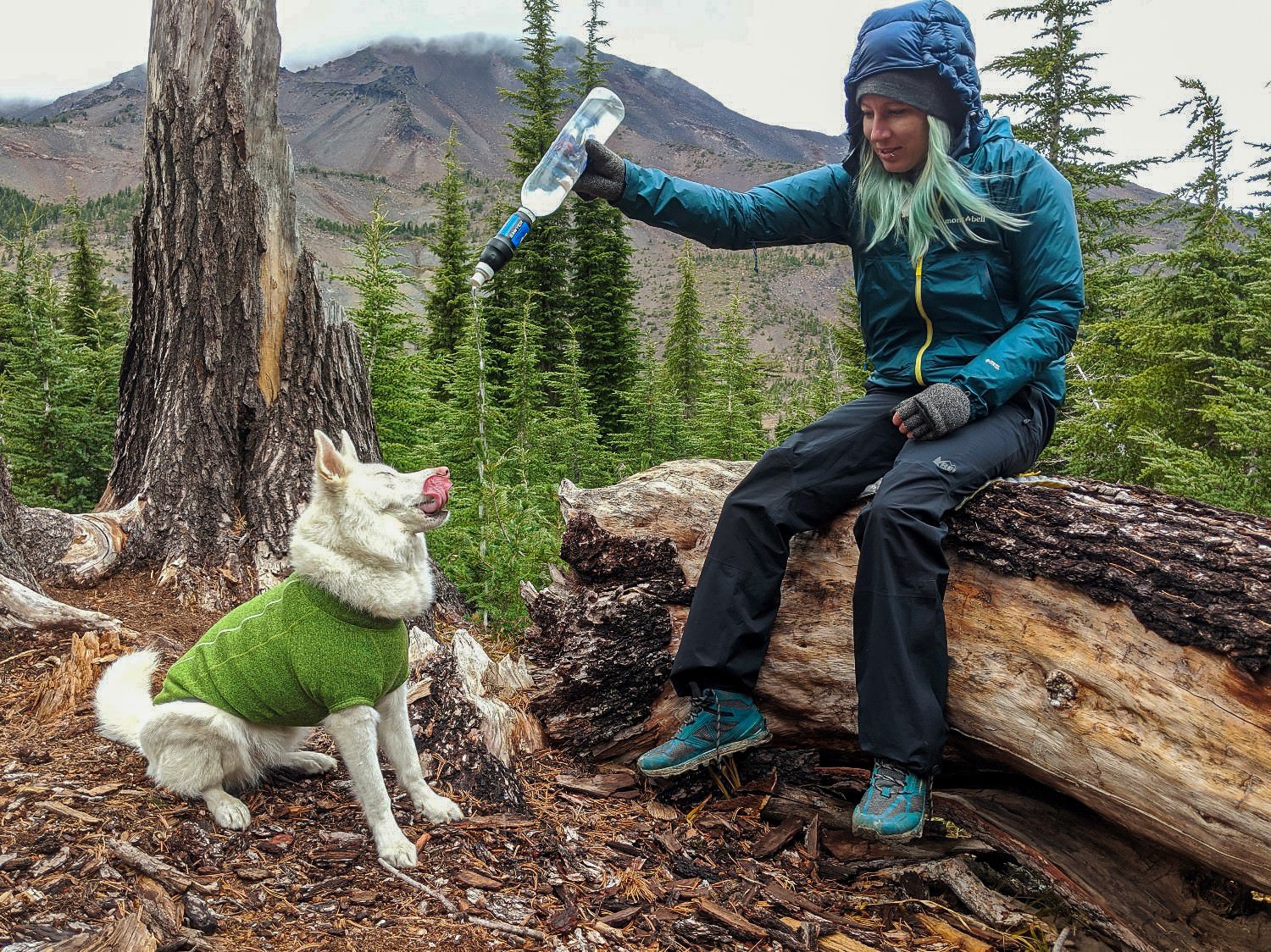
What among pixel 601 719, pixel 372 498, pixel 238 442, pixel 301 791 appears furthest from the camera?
pixel 238 442

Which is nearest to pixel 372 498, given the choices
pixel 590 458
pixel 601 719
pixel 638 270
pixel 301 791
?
pixel 301 791

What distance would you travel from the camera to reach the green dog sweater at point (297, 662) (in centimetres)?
329

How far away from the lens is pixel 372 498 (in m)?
3.46

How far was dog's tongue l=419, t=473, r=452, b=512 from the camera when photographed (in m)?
3.44

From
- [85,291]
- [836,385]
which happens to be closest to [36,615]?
[836,385]

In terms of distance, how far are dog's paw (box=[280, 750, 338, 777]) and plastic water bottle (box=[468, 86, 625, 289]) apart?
2.40m

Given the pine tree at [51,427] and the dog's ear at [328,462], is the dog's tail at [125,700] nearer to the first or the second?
the dog's ear at [328,462]

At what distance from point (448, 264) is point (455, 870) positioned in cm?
2232

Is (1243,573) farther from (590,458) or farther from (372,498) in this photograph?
(590,458)

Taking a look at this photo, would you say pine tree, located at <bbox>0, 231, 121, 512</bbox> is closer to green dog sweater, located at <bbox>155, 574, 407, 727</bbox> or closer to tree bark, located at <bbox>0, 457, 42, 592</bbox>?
tree bark, located at <bbox>0, 457, 42, 592</bbox>

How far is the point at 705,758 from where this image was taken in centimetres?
393

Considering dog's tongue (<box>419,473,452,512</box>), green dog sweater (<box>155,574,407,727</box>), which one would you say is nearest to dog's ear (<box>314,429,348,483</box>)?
dog's tongue (<box>419,473,452,512</box>)

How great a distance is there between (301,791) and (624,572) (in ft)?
6.36

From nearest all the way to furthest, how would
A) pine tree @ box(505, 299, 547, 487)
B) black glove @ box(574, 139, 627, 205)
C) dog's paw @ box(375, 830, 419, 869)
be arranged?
dog's paw @ box(375, 830, 419, 869), black glove @ box(574, 139, 627, 205), pine tree @ box(505, 299, 547, 487)
